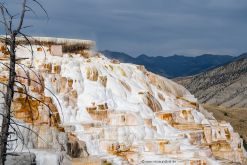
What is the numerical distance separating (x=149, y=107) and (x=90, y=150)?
643cm

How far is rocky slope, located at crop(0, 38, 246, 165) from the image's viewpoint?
22203 millimetres

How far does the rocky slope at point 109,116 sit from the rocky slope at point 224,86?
8798 cm

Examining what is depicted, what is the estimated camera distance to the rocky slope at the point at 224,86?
126m

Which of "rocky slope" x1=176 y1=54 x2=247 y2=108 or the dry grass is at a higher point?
"rocky slope" x1=176 y1=54 x2=247 y2=108

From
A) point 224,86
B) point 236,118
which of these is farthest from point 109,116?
point 224,86

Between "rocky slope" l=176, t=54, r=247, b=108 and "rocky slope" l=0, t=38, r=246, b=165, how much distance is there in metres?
88.0

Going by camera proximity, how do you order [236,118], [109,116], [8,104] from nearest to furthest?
[8,104], [109,116], [236,118]

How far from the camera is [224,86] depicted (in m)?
140

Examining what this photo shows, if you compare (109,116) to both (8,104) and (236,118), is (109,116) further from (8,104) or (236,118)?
(236,118)

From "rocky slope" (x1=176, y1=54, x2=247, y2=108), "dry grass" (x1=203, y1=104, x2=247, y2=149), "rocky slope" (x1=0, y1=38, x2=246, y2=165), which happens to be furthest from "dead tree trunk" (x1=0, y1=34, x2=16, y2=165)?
"rocky slope" (x1=176, y1=54, x2=247, y2=108)

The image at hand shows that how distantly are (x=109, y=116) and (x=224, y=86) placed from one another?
4561 inches

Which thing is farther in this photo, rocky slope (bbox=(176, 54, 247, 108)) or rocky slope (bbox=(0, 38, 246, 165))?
rocky slope (bbox=(176, 54, 247, 108))

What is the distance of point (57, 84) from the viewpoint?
1098 inches

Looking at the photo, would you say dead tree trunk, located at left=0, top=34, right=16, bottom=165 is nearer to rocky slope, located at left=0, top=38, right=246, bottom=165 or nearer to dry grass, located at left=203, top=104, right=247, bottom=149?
rocky slope, located at left=0, top=38, right=246, bottom=165
